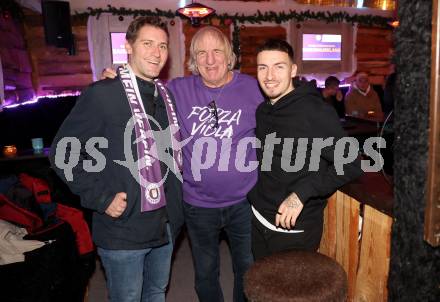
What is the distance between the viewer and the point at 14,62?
16.4ft

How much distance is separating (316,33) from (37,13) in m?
5.59

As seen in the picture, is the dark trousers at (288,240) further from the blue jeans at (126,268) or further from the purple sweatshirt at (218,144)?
the blue jeans at (126,268)

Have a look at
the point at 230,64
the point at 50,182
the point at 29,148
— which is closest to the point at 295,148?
the point at 230,64

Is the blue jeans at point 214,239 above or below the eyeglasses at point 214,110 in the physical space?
below

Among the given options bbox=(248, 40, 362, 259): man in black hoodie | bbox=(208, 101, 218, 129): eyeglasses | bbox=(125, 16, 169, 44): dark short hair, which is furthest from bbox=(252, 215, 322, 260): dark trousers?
bbox=(125, 16, 169, 44): dark short hair

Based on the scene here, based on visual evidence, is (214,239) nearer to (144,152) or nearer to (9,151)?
(144,152)

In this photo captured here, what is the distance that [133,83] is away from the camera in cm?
193

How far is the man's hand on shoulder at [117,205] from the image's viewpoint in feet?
5.91

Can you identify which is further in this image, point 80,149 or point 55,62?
point 55,62

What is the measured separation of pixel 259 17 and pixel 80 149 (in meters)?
6.53

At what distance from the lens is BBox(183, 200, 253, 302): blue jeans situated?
2.35 metres

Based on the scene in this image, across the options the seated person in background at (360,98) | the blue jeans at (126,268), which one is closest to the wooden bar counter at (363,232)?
the blue jeans at (126,268)

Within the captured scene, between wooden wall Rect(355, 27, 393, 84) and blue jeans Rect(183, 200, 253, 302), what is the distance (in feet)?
24.7

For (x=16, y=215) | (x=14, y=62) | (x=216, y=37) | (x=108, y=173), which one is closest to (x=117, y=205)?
(x=108, y=173)
